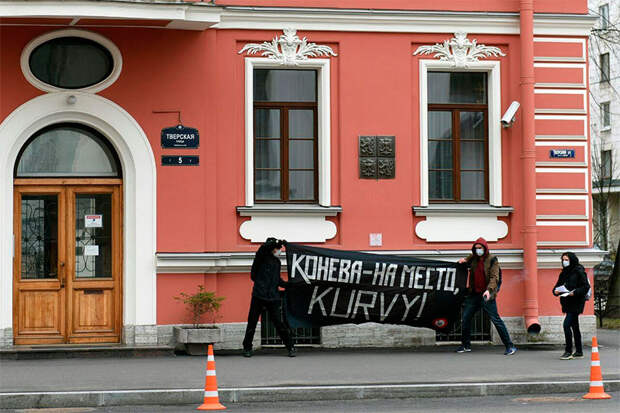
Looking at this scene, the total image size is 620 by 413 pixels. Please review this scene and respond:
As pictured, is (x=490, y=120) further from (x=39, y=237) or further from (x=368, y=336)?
(x=39, y=237)

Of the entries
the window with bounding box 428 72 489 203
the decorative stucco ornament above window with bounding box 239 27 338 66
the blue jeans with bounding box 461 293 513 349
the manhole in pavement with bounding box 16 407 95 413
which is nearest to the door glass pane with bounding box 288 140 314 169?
the decorative stucco ornament above window with bounding box 239 27 338 66

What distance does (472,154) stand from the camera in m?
18.2

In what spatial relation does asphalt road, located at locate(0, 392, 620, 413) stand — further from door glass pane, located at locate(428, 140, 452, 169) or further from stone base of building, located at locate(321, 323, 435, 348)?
door glass pane, located at locate(428, 140, 452, 169)

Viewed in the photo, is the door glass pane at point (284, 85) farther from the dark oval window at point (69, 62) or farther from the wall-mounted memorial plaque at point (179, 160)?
the dark oval window at point (69, 62)

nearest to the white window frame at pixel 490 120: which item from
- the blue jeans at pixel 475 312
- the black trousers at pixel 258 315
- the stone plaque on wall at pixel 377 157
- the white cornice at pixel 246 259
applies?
A: the stone plaque on wall at pixel 377 157

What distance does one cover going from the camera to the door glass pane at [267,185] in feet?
56.9

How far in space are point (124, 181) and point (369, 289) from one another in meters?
4.10

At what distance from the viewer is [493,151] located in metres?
18.0

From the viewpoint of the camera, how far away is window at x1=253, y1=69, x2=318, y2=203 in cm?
1739

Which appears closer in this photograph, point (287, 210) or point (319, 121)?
point (287, 210)

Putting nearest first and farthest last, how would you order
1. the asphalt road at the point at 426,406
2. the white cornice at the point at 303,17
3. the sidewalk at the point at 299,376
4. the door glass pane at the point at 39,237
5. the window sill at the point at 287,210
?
1. the asphalt road at the point at 426,406
2. the sidewalk at the point at 299,376
3. the white cornice at the point at 303,17
4. the door glass pane at the point at 39,237
5. the window sill at the point at 287,210

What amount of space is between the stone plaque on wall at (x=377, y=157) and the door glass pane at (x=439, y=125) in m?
0.82

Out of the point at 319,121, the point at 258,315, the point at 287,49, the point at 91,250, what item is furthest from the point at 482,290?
the point at 91,250

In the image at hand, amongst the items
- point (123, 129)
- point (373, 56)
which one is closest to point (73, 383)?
point (123, 129)
